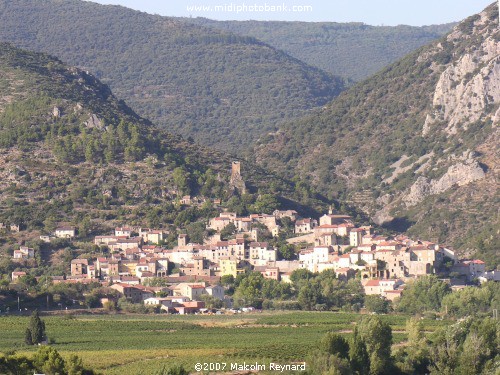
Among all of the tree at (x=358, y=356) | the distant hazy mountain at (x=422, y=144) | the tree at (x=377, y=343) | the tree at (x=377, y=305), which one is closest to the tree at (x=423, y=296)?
the tree at (x=377, y=305)

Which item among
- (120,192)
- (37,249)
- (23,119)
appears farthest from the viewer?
(23,119)

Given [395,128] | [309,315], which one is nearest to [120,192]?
[309,315]

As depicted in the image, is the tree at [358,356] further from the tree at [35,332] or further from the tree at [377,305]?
the tree at [377,305]

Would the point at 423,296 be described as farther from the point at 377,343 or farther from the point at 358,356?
the point at 358,356

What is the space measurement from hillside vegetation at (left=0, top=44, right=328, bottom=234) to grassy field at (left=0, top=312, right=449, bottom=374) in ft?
82.4

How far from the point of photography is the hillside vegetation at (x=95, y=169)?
10975cm

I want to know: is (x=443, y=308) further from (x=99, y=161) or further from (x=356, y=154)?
(x=356, y=154)

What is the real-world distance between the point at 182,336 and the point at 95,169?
43731 mm

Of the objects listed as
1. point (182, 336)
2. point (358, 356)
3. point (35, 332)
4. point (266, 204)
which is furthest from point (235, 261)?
point (358, 356)

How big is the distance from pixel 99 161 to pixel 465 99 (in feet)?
117

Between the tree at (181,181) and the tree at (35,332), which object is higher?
the tree at (181,181)

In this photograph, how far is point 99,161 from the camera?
118 meters

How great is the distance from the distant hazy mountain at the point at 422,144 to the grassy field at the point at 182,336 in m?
29.5

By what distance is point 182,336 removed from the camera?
2908 inches
